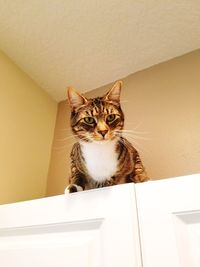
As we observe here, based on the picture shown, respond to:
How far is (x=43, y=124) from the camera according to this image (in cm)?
123

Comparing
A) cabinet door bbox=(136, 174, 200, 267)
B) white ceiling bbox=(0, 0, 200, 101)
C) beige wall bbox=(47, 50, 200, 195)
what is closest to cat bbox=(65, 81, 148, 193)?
cabinet door bbox=(136, 174, 200, 267)

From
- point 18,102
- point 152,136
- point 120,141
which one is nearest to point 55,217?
point 120,141

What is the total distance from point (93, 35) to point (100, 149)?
0.59 metres

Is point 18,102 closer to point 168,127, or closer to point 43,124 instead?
point 43,124

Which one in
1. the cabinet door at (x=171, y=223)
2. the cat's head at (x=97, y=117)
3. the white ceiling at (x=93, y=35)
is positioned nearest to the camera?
the cabinet door at (x=171, y=223)

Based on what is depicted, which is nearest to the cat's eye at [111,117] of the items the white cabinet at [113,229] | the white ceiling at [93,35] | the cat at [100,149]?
the cat at [100,149]

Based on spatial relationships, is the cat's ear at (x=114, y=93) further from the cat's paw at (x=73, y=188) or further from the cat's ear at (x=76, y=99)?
the cat's paw at (x=73, y=188)

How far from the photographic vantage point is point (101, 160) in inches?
24.7

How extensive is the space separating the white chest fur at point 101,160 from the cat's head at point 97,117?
2 cm

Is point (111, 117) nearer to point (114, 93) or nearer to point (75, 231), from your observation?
point (114, 93)

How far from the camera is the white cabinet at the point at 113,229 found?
0.46 m

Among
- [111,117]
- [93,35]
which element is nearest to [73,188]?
[111,117]

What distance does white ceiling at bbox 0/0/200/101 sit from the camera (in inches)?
35.5

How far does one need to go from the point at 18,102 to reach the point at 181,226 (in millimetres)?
891
